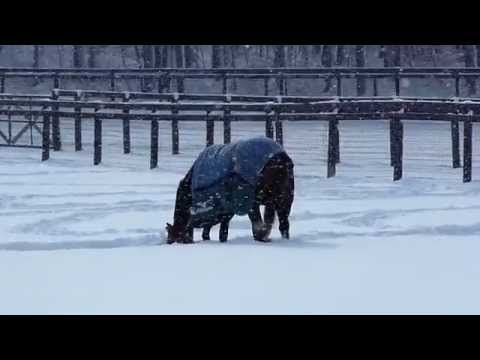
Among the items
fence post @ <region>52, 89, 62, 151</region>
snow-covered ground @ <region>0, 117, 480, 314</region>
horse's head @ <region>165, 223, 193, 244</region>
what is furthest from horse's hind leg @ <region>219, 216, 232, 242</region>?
fence post @ <region>52, 89, 62, 151</region>

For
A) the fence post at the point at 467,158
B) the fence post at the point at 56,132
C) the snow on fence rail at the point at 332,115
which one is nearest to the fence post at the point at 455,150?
the snow on fence rail at the point at 332,115

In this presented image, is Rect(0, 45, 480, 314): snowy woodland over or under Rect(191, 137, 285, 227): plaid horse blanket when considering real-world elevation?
under

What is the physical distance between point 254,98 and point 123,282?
39.8ft

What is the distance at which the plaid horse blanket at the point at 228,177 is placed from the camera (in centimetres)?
874

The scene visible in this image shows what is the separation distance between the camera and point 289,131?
23625 mm

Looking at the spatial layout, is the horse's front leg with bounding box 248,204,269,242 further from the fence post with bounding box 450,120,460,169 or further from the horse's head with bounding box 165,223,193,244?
the fence post with bounding box 450,120,460,169

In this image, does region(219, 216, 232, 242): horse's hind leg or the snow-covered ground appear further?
region(219, 216, 232, 242): horse's hind leg

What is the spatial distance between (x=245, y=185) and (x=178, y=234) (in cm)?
116

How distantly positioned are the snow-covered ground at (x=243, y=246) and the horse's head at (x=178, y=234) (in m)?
0.26

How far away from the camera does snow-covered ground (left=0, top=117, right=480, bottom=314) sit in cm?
611

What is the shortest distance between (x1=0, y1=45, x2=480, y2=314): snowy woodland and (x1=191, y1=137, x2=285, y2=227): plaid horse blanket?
0.37 m

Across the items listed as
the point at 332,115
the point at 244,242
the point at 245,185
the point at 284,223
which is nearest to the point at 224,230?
the point at 244,242

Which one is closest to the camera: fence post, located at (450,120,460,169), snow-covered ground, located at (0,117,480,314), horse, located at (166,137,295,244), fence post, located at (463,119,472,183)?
snow-covered ground, located at (0,117,480,314)

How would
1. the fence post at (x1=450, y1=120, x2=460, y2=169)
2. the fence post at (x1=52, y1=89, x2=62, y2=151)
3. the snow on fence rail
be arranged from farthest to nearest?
the fence post at (x1=52, y1=89, x2=62, y2=151), the fence post at (x1=450, y1=120, x2=460, y2=169), the snow on fence rail
